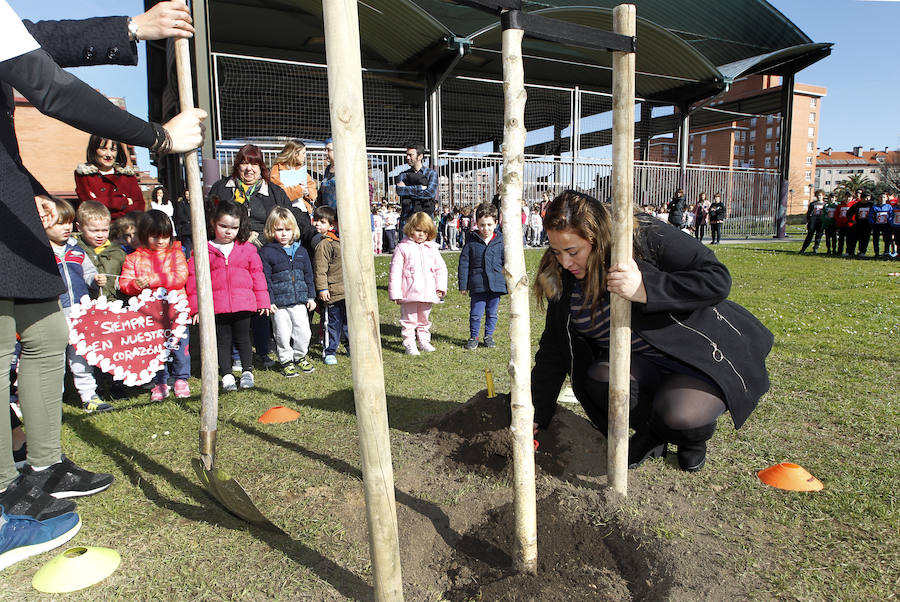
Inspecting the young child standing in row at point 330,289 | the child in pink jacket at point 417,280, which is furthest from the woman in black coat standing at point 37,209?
the child in pink jacket at point 417,280

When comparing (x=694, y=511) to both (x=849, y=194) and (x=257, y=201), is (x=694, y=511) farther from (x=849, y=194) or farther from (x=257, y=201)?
(x=849, y=194)

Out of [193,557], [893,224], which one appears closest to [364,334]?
[193,557]

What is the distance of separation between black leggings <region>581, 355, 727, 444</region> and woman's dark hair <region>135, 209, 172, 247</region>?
3519 millimetres

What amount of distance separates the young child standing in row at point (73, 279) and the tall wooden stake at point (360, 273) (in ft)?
10.9

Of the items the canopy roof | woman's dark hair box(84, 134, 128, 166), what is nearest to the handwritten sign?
woman's dark hair box(84, 134, 128, 166)

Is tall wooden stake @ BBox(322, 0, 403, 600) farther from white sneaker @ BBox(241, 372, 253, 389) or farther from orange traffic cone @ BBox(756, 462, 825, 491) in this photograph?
white sneaker @ BBox(241, 372, 253, 389)

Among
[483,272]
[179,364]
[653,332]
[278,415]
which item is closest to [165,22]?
[278,415]

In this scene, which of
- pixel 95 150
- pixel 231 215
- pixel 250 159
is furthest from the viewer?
pixel 250 159

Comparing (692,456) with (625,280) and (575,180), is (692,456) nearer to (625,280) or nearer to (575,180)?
(625,280)

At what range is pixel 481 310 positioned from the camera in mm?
5863

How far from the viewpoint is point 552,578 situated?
6.46ft

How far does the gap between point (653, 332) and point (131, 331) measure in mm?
3770

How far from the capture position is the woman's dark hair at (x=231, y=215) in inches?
181

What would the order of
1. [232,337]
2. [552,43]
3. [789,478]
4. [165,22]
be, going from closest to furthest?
[165,22] < [789,478] < [232,337] < [552,43]
